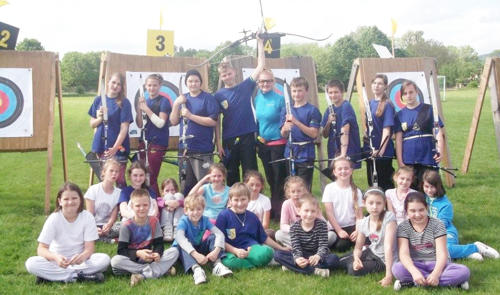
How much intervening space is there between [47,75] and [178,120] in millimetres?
2479

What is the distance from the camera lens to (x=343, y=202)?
5637mm

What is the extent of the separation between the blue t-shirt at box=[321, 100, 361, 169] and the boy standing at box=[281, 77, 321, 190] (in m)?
0.33

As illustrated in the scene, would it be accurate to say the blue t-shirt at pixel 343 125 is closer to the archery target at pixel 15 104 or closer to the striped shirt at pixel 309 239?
the striped shirt at pixel 309 239

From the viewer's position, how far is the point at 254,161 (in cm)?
665

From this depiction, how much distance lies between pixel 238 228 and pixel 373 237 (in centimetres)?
132

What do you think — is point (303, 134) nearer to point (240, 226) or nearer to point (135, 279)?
point (240, 226)

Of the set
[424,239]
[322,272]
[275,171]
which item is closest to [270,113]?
[275,171]

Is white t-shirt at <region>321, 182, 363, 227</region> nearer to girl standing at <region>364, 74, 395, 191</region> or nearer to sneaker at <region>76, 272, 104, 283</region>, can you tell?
girl standing at <region>364, 74, 395, 191</region>

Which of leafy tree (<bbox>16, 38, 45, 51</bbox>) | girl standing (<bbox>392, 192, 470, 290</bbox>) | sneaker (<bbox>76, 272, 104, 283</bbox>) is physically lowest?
sneaker (<bbox>76, 272, 104, 283</bbox>)

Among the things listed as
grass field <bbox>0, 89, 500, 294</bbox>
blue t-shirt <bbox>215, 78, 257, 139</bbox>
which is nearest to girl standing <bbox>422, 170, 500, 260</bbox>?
grass field <bbox>0, 89, 500, 294</bbox>

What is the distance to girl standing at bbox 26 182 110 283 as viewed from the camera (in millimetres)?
4551

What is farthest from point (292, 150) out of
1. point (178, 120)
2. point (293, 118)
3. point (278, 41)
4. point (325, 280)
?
point (278, 41)

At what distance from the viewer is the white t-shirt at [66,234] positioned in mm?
4637

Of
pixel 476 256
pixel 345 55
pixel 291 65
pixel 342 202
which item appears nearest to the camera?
pixel 476 256
